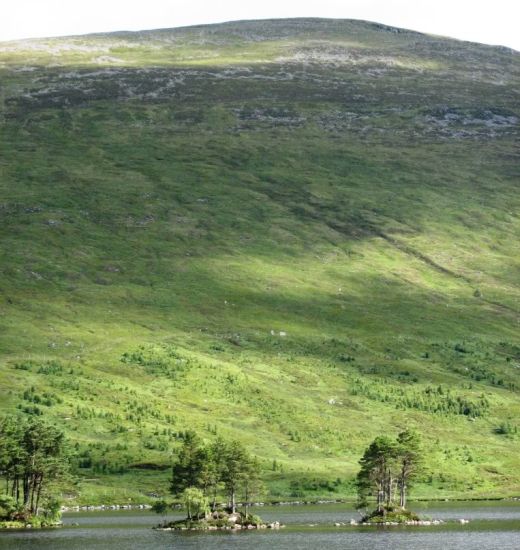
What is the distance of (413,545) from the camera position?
102 meters

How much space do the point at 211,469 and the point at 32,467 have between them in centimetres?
2121

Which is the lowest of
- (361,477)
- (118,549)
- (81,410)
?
(118,549)

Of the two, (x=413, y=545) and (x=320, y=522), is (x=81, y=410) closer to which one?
(x=320, y=522)

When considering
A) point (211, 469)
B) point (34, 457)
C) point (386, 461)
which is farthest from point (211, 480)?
point (386, 461)

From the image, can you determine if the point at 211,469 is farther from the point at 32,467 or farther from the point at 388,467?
the point at 388,467

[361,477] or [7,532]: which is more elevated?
[361,477]

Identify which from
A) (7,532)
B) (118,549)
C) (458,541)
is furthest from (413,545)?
(7,532)

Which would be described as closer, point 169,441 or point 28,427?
point 28,427

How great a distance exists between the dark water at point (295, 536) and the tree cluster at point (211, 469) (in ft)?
23.9

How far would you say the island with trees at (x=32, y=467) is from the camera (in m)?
125

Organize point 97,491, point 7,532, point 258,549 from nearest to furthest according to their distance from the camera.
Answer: point 258,549
point 7,532
point 97,491

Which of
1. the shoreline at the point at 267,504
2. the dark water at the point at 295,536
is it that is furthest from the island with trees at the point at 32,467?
the shoreline at the point at 267,504

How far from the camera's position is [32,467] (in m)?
124

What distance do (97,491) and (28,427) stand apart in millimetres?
38670
